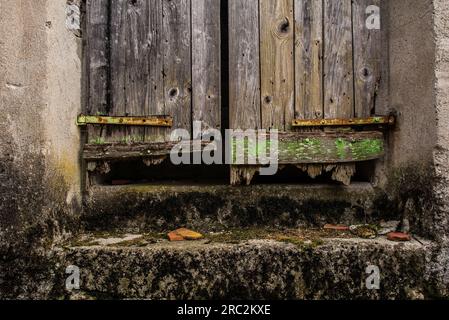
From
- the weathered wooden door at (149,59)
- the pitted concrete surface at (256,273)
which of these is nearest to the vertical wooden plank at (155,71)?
the weathered wooden door at (149,59)

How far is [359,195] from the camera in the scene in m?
1.96

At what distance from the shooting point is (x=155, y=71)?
6.48 ft

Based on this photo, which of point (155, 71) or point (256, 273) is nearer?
Result: point (256, 273)

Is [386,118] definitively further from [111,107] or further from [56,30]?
[56,30]

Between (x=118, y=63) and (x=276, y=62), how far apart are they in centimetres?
85

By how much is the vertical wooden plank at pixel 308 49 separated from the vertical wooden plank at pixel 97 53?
1025 millimetres

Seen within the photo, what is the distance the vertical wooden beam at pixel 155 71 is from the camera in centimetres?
197

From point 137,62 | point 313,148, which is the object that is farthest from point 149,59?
point 313,148

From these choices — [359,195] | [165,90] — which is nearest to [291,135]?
[359,195]

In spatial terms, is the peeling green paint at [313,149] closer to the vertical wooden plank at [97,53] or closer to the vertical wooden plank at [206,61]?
the vertical wooden plank at [206,61]

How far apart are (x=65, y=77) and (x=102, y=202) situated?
0.66 meters

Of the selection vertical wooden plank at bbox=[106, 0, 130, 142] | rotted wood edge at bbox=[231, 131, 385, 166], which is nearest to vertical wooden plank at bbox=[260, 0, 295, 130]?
rotted wood edge at bbox=[231, 131, 385, 166]

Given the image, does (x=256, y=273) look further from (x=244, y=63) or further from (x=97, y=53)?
(x=97, y=53)

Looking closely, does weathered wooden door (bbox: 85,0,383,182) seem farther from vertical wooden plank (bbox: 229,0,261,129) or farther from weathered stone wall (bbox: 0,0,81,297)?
weathered stone wall (bbox: 0,0,81,297)
